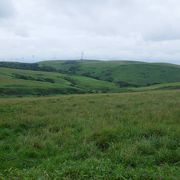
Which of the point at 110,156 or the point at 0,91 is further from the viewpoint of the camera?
the point at 0,91

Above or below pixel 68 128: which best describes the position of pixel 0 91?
below

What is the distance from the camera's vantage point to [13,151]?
8977 millimetres

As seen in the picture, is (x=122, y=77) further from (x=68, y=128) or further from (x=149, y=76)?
(x=68, y=128)

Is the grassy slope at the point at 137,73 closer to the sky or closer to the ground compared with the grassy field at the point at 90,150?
closer to the ground

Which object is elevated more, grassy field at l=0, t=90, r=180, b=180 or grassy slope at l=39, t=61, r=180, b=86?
grassy field at l=0, t=90, r=180, b=180

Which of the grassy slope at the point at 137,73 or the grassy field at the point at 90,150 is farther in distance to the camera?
the grassy slope at the point at 137,73

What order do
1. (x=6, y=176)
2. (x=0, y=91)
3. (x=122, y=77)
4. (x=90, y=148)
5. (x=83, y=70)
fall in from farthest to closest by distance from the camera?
(x=83, y=70), (x=122, y=77), (x=0, y=91), (x=90, y=148), (x=6, y=176)

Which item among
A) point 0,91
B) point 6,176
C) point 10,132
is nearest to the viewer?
point 6,176

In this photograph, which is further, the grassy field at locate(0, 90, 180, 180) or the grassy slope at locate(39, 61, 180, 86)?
the grassy slope at locate(39, 61, 180, 86)

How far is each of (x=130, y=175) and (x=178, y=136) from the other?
12.4 feet

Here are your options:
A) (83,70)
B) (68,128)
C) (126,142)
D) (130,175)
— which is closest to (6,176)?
(130,175)

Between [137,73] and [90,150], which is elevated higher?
[90,150]

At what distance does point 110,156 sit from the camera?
314 inches

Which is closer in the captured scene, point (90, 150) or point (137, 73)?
point (90, 150)
